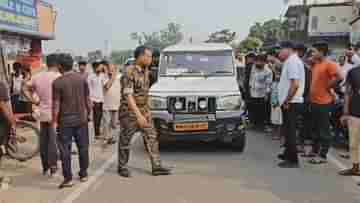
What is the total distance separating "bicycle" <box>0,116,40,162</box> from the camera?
739 cm

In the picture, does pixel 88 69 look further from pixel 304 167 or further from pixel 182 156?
pixel 304 167

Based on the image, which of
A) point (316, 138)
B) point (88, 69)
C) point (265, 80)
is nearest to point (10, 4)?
point (88, 69)

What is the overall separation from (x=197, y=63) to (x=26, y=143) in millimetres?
3613

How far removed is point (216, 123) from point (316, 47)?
203 cm

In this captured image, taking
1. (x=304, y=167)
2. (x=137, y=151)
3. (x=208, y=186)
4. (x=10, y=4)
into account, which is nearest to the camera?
(x=208, y=186)

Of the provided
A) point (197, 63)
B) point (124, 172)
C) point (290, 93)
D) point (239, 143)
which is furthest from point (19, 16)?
point (290, 93)

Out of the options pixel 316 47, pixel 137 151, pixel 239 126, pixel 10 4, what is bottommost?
pixel 137 151

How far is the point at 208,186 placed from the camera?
19.7 ft

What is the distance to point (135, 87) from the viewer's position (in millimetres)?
6594

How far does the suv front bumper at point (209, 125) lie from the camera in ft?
25.8

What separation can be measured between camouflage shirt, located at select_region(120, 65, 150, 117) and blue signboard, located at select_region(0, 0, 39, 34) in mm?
11728

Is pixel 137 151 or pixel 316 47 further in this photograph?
pixel 137 151

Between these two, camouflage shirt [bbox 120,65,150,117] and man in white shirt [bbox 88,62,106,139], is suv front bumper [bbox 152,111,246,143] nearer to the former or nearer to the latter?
camouflage shirt [bbox 120,65,150,117]

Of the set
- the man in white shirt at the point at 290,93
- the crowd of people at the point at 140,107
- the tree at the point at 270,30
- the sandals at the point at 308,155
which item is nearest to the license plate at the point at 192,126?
the crowd of people at the point at 140,107
